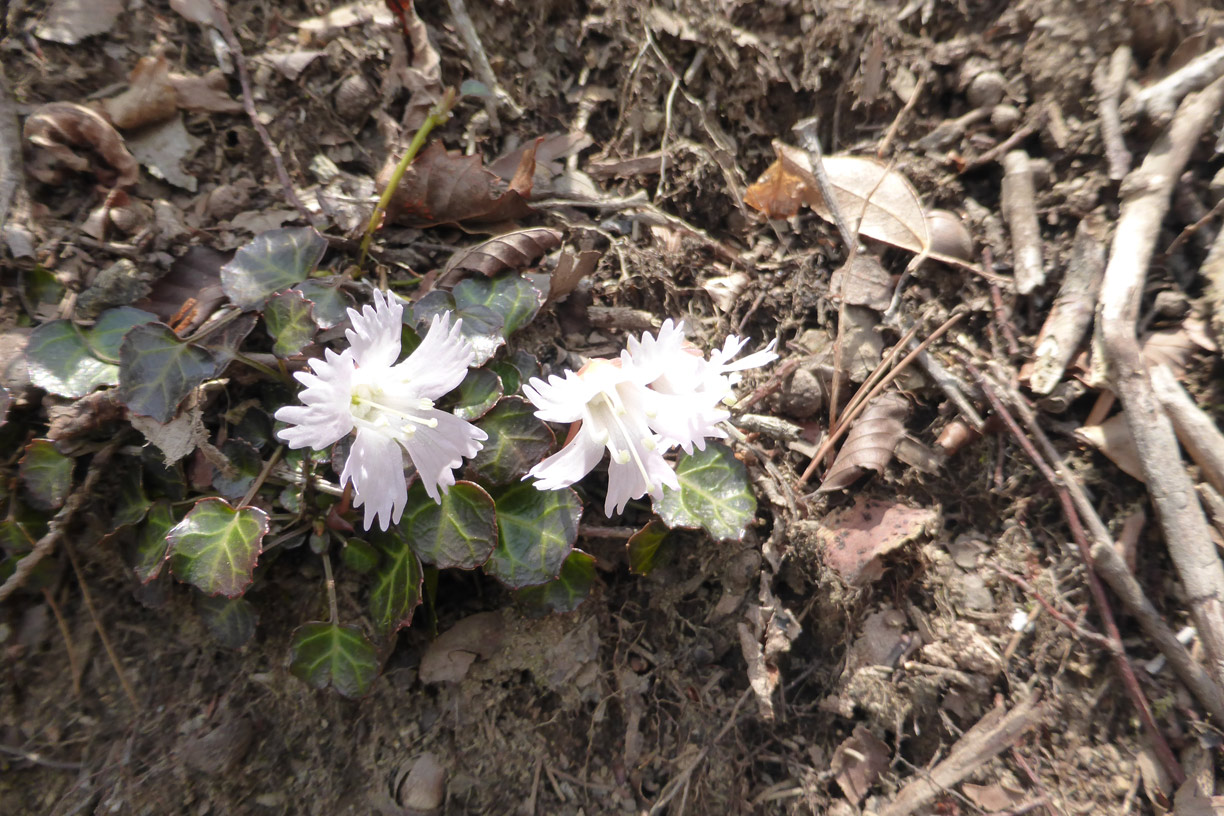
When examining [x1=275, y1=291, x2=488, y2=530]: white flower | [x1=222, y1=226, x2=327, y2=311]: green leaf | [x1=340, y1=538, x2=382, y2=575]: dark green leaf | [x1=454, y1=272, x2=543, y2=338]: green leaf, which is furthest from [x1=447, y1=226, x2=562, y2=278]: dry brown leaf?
[x1=340, y1=538, x2=382, y2=575]: dark green leaf

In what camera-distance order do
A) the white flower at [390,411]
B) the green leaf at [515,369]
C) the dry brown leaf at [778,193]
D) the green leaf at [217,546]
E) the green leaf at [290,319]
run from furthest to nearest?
the dry brown leaf at [778,193]
the green leaf at [515,369]
the green leaf at [290,319]
the green leaf at [217,546]
the white flower at [390,411]

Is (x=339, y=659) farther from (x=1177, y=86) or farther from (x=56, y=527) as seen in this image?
(x=1177, y=86)

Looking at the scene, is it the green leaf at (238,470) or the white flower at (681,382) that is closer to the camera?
the white flower at (681,382)

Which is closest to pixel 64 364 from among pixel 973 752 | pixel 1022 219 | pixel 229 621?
pixel 229 621

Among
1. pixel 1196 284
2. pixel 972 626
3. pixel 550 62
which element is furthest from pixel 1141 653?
pixel 550 62

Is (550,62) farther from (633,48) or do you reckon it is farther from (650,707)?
(650,707)

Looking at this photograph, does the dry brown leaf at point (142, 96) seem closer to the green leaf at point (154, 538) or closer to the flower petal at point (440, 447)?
the green leaf at point (154, 538)

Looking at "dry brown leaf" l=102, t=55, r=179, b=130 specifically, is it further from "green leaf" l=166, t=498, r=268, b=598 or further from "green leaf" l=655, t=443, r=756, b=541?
"green leaf" l=655, t=443, r=756, b=541

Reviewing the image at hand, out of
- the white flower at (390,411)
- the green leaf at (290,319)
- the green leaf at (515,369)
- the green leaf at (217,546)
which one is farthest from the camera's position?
the green leaf at (515,369)

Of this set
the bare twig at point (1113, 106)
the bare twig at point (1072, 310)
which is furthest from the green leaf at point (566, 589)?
the bare twig at point (1113, 106)
